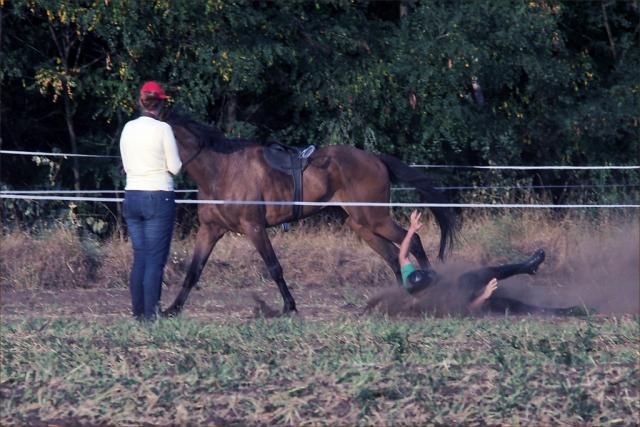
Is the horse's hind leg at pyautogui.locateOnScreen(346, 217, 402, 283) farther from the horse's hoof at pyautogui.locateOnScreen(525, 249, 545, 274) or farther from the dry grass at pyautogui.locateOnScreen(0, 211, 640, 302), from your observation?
the horse's hoof at pyautogui.locateOnScreen(525, 249, 545, 274)

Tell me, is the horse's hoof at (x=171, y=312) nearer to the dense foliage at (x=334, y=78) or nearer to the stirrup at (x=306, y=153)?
the stirrup at (x=306, y=153)

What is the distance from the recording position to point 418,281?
9.41 m

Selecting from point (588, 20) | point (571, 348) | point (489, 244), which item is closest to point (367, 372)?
point (571, 348)

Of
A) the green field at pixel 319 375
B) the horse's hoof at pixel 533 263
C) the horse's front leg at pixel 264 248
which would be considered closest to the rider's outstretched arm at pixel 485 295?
the horse's hoof at pixel 533 263

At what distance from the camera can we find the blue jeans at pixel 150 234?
28.9 ft

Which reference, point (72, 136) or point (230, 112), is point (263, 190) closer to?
point (230, 112)

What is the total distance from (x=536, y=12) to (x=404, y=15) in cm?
203

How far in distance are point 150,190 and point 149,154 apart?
0.29 meters

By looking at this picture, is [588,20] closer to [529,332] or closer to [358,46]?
[358,46]

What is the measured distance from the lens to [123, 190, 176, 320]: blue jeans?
880cm

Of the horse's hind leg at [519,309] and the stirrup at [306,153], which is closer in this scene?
the horse's hind leg at [519,309]

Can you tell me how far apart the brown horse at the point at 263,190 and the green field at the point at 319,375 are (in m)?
2.28

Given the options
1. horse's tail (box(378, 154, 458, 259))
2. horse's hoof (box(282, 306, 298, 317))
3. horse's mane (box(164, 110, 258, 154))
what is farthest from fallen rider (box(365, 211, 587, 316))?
horse's mane (box(164, 110, 258, 154))

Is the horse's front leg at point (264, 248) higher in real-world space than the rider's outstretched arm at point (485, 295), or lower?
higher
